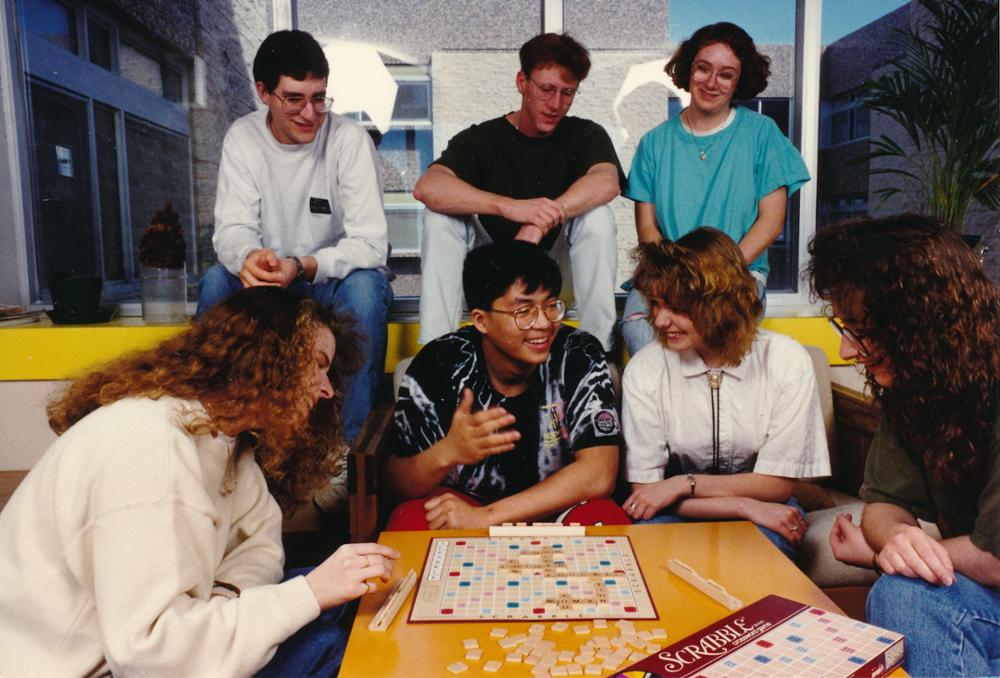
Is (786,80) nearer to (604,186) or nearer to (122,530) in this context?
(604,186)

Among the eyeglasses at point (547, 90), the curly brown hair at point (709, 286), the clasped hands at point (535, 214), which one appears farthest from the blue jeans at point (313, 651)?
the eyeglasses at point (547, 90)

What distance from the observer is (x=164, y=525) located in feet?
3.78

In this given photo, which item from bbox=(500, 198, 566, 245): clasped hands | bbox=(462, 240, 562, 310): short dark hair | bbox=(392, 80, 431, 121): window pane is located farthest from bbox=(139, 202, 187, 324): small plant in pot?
bbox=(462, 240, 562, 310): short dark hair

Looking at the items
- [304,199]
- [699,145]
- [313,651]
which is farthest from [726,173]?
[313,651]

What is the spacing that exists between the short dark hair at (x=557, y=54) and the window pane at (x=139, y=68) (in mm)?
1848

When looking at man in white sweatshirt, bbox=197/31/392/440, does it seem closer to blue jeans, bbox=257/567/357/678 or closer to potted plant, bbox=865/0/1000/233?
blue jeans, bbox=257/567/357/678

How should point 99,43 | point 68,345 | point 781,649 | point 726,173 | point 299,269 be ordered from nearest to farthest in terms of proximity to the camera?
point 781,649
point 299,269
point 726,173
point 68,345
point 99,43

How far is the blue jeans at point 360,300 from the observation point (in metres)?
2.64

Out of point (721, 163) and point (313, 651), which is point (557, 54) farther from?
point (313, 651)

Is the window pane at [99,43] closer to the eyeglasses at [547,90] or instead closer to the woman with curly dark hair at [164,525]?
the eyeglasses at [547,90]

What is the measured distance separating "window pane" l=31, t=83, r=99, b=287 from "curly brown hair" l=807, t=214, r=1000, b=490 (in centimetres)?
333

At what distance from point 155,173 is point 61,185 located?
39cm

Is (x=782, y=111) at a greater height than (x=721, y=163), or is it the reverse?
(x=782, y=111)

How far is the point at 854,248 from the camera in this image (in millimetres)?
1469
